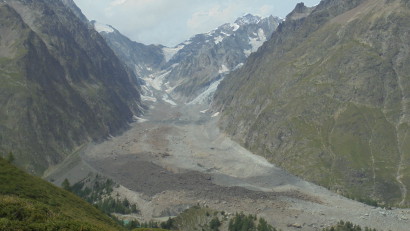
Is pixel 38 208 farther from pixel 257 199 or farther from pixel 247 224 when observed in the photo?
pixel 257 199

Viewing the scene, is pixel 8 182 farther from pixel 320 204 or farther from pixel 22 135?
pixel 22 135

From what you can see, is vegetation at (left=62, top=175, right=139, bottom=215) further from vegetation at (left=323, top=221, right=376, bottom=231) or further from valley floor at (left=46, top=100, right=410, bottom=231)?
vegetation at (left=323, top=221, right=376, bottom=231)

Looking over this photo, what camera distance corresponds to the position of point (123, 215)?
14075cm

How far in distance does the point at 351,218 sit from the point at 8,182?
110 m

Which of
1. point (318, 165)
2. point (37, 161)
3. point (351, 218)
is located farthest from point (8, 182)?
point (318, 165)

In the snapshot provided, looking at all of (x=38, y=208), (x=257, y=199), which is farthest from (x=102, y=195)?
(x=38, y=208)

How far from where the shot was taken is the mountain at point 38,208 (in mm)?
40406

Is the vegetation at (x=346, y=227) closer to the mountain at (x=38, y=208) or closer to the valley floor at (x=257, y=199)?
the valley floor at (x=257, y=199)

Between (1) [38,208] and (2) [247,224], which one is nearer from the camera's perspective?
(1) [38,208]

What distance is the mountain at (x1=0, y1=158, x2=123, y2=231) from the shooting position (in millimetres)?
40406

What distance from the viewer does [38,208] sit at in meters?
48.0

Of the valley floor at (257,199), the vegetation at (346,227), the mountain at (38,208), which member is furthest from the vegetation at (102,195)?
the vegetation at (346,227)

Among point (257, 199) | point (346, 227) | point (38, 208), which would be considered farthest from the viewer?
point (257, 199)

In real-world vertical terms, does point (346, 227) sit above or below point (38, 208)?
below
